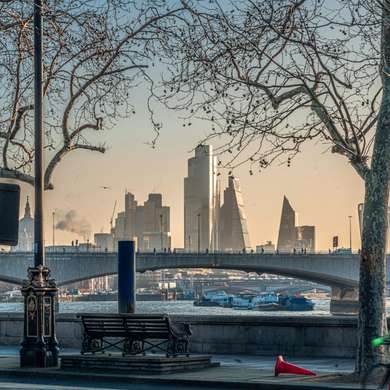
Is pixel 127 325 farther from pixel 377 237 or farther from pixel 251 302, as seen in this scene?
pixel 251 302

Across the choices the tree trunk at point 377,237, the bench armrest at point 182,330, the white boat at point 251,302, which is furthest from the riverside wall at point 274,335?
the white boat at point 251,302

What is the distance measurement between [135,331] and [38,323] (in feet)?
5.96

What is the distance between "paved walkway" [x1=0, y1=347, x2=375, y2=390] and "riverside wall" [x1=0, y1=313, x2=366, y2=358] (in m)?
1.63

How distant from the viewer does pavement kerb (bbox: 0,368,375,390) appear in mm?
18812

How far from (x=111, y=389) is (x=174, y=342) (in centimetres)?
281

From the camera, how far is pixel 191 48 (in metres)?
23.2

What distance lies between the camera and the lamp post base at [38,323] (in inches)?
889

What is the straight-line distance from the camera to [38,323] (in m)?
22.7

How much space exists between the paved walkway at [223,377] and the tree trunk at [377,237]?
1.02 metres

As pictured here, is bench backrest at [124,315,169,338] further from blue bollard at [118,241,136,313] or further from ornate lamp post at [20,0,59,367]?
blue bollard at [118,241,136,313]

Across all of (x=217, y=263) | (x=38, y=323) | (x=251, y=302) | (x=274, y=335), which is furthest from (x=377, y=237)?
(x=251, y=302)

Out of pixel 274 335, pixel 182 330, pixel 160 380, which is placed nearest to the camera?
pixel 160 380

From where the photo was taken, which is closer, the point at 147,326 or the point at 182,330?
the point at 147,326

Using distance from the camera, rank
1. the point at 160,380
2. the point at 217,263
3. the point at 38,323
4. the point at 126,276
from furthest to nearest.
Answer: the point at 217,263, the point at 126,276, the point at 38,323, the point at 160,380
